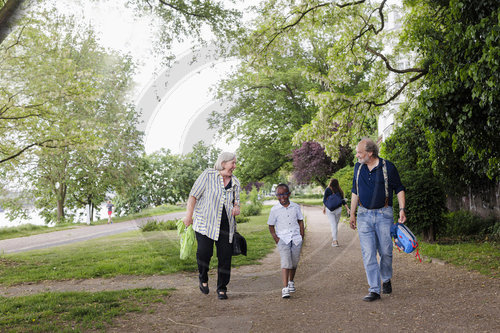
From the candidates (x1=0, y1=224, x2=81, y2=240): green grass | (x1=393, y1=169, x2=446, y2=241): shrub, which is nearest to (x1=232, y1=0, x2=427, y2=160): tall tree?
(x1=393, y1=169, x2=446, y2=241): shrub

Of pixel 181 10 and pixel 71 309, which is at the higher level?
pixel 181 10

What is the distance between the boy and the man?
0.78m

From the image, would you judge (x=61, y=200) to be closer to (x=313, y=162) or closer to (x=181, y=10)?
(x=313, y=162)

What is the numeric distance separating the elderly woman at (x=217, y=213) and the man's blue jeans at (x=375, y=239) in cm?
178

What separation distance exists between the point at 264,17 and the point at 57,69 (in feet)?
22.2

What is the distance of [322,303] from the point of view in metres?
5.12

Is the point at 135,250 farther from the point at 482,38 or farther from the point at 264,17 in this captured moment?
the point at 482,38

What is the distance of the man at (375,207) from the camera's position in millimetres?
5285

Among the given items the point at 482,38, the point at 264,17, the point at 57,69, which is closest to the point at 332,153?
the point at 264,17

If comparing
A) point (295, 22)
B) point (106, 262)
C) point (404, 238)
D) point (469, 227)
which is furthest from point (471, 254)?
point (106, 262)

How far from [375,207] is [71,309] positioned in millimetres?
4130

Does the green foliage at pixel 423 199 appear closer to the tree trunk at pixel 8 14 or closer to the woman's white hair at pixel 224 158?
the woman's white hair at pixel 224 158

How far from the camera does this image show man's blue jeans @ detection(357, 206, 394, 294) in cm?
526

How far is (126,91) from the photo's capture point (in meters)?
26.0
